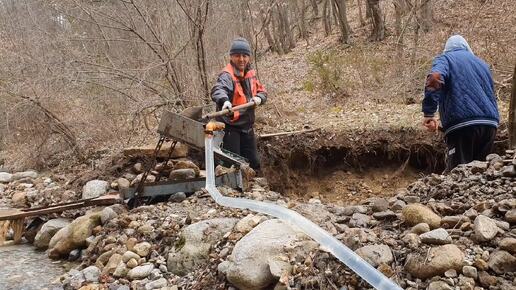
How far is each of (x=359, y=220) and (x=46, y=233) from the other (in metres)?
3.65

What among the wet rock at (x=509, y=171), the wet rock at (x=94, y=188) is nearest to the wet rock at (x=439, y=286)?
the wet rock at (x=509, y=171)

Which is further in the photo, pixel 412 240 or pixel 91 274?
pixel 91 274

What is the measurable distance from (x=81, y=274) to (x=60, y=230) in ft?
4.78

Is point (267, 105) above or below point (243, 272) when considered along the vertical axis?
above

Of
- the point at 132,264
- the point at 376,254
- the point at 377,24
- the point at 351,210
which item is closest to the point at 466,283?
the point at 376,254

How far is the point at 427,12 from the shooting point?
11180 mm

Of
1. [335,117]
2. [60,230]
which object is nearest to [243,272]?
[60,230]

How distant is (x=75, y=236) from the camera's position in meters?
4.59

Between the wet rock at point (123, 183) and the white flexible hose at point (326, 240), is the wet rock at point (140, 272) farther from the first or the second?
the wet rock at point (123, 183)

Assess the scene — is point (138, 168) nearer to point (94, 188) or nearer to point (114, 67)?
point (94, 188)

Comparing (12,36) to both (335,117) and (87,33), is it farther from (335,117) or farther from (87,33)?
(335,117)

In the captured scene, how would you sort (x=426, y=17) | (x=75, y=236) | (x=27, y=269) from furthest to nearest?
(x=426, y=17) < (x=75, y=236) < (x=27, y=269)

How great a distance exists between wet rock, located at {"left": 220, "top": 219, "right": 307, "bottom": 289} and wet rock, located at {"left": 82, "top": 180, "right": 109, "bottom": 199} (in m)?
3.34

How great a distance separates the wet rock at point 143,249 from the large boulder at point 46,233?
5.79ft
